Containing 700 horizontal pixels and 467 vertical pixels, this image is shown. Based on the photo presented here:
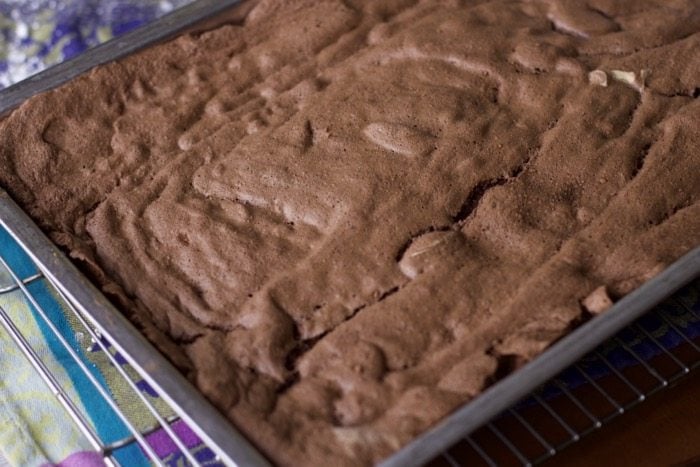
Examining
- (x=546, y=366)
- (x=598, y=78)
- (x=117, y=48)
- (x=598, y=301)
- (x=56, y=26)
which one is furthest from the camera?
(x=56, y=26)

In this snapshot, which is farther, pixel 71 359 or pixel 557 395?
pixel 71 359

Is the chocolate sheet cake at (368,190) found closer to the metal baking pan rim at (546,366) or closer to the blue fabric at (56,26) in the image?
the metal baking pan rim at (546,366)

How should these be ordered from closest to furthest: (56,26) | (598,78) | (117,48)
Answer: (598,78) < (117,48) < (56,26)

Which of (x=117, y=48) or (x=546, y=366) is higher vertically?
(x=117, y=48)

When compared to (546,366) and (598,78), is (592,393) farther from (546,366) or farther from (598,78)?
(598,78)

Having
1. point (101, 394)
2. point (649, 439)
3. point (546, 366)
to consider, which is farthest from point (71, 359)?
point (649, 439)

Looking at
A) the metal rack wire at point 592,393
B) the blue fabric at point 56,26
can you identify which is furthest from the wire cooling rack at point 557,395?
the blue fabric at point 56,26

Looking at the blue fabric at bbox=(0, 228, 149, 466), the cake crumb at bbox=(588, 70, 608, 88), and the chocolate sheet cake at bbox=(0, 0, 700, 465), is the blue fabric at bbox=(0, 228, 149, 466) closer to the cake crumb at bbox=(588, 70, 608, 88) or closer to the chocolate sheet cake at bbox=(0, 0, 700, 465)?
the chocolate sheet cake at bbox=(0, 0, 700, 465)

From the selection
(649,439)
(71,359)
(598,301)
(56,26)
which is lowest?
(649,439)
